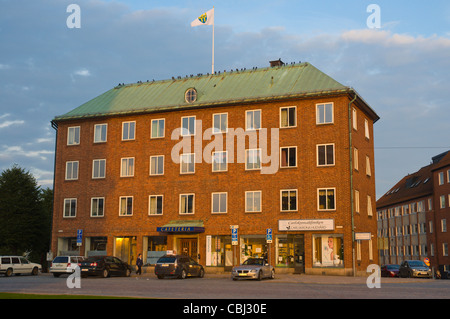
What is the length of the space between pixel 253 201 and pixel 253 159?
363cm

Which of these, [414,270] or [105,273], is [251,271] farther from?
[414,270]

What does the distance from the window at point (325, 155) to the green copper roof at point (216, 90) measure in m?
4.59

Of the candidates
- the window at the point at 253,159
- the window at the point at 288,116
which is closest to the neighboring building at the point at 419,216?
the window at the point at 288,116

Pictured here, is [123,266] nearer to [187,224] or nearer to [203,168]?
[187,224]

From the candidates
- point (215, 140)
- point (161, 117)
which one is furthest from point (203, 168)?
point (161, 117)

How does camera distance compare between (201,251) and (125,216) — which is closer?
(201,251)

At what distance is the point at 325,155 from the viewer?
46.3m

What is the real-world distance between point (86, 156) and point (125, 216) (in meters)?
7.53

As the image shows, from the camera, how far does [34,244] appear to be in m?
69.4

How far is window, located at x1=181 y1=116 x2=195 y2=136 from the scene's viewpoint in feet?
169

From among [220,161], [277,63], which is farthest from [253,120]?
[277,63]

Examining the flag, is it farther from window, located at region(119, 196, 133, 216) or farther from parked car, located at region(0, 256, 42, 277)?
parked car, located at region(0, 256, 42, 277)
